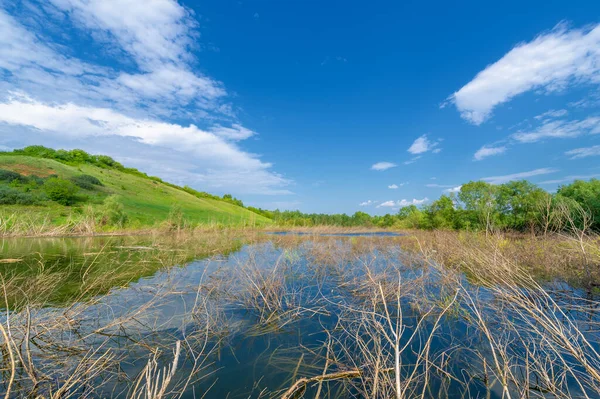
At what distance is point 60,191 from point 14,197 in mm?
4906

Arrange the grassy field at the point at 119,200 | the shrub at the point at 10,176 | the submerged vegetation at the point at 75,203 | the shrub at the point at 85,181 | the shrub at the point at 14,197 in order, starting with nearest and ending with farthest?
the submerged vegetation at the point at 75,203 → the grassy field at the point at 119,200 → the shrub at the point at 14,197 → the shrub at the point at 10,176 → the shrub at the point at 85,181

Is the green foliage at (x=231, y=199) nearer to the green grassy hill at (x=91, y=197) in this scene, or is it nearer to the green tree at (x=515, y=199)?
the green grassy hill at (x=91, y=197)

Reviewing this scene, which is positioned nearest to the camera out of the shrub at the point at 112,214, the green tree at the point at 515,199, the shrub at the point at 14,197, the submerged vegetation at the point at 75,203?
the green tree at the point at 515,199

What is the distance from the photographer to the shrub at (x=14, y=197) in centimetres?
3525

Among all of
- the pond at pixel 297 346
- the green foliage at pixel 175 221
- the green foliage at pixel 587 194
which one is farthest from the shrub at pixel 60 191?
the green foliage at pixel 587 194

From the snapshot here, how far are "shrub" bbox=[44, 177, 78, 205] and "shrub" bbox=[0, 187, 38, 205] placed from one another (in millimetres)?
2351

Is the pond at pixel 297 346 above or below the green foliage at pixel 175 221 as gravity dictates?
below

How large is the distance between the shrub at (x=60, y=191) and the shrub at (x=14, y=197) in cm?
235

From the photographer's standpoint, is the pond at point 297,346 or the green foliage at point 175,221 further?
the green foliage at point 175,221

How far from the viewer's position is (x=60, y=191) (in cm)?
3969

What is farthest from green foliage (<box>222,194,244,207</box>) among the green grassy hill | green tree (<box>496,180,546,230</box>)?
green tree (<box>496,180,546,230</box>)

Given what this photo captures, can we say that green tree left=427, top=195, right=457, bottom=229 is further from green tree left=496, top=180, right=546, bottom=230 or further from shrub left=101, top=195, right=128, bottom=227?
shrub left=101, top=195, right=128, bottom=227

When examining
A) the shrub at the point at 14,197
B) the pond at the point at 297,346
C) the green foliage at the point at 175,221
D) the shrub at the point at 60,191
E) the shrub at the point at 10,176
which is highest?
the shrub at the point at 10,176

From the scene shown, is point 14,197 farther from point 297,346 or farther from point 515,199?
point 515,199
